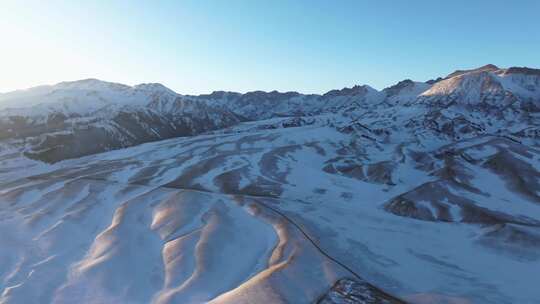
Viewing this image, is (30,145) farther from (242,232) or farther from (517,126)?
(517,126)

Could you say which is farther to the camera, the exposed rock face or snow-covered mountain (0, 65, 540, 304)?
snow-covered mountain (0, 65, 540, 304)

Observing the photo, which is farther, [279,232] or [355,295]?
[279,232]

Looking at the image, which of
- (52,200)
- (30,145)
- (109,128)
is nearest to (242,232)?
(52,200)

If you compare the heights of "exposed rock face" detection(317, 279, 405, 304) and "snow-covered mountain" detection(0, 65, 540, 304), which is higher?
"exposed rock face" detection(317, 279, 405, 304)

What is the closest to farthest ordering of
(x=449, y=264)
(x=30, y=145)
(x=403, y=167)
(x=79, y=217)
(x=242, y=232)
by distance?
(x=449, y=264)
(x=242, y=232)
(x=79, y=217)
(x=403, y=167)
(x=30, y=145)

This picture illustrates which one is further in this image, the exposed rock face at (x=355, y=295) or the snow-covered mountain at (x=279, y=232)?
the snow-covered mountain at (x=279, y=232)

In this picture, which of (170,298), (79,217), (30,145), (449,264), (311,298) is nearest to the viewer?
(311,298)

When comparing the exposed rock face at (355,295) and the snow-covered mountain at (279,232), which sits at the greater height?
the exposed rock face at (355,295)

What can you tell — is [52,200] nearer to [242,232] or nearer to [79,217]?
[79,217]

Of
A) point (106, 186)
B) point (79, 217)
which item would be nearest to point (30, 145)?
point (106, 186)

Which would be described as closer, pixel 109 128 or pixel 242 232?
pixel 242 232
